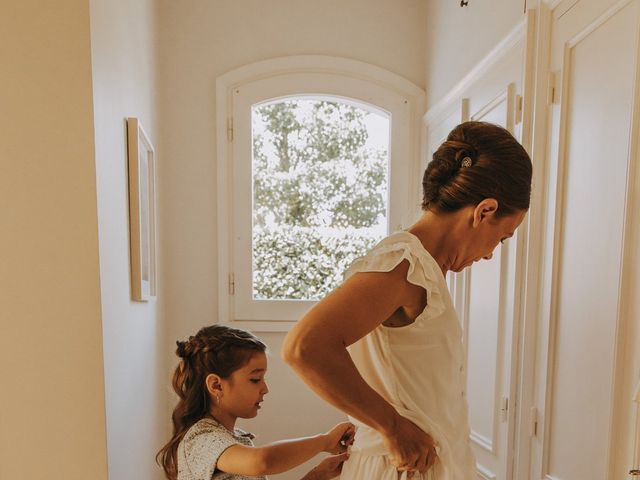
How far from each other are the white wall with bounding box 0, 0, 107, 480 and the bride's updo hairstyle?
35.2 inches

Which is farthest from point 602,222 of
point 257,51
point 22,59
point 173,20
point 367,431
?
point 173,20

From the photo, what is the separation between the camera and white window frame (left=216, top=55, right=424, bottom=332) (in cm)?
281

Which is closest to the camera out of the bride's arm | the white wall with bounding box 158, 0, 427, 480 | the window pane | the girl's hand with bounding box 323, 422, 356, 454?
the bride's arm

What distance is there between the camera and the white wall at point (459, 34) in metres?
1.79

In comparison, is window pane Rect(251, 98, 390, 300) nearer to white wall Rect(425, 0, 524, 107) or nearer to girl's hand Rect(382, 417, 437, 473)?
white wall Rect(425, 0, 524, 107)

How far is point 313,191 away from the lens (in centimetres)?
297

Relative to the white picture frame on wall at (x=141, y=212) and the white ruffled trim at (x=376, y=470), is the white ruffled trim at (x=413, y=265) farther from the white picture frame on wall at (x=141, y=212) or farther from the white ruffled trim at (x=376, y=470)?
the white picture frame on wall at (x=141, y=212)

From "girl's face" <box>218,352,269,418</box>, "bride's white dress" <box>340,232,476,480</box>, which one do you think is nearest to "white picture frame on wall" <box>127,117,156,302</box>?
"girl's face" <box>218,352,269,418</box>

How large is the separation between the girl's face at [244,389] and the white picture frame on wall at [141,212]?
0.72 meters

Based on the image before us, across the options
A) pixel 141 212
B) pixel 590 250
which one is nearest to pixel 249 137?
pixel 141 212

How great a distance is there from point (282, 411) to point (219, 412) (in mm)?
1765

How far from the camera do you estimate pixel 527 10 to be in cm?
157

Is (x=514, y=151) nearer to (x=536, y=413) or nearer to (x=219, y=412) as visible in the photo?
(x=219, y=412)

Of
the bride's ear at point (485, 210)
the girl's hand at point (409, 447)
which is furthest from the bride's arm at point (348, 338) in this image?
the bride's ear at point (485, 210)
